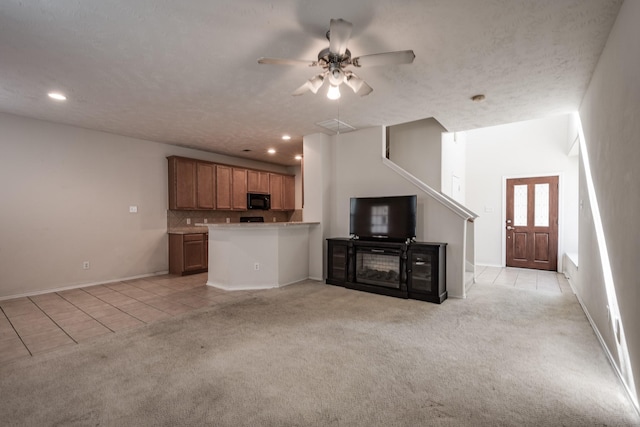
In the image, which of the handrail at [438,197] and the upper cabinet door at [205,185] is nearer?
the handrail at [438,197]

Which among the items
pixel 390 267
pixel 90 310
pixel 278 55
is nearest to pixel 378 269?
pixel 390 267

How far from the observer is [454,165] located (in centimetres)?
613

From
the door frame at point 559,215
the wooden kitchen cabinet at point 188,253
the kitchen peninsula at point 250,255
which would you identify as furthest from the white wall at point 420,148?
the wooden kitchen cabinet at point 188,253

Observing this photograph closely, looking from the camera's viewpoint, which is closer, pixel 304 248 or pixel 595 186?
pixel 595 186

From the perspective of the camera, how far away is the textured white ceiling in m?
2.09

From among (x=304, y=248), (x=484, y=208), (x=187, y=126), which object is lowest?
(x=304, y=248)

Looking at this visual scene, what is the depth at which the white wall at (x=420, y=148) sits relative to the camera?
17.5 feet

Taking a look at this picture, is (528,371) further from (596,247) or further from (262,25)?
(262,25)

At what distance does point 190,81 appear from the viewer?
3.21 meters

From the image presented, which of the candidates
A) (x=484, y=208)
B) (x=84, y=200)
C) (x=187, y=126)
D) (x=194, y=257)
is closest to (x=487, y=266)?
(x=484, y=208)

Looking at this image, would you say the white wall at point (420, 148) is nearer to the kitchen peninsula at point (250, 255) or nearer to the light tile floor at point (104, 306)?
the light tile floor at point (104, 306)

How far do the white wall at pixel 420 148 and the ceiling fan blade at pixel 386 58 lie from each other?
128 inches

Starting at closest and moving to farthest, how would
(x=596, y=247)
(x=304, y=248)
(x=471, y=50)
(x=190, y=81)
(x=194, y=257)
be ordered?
(x=471, y=50), (x=596, y=247), (x=190, y=81), (x=304, y=248), (x=194, y=257)

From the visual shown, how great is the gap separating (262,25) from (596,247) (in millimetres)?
3713
